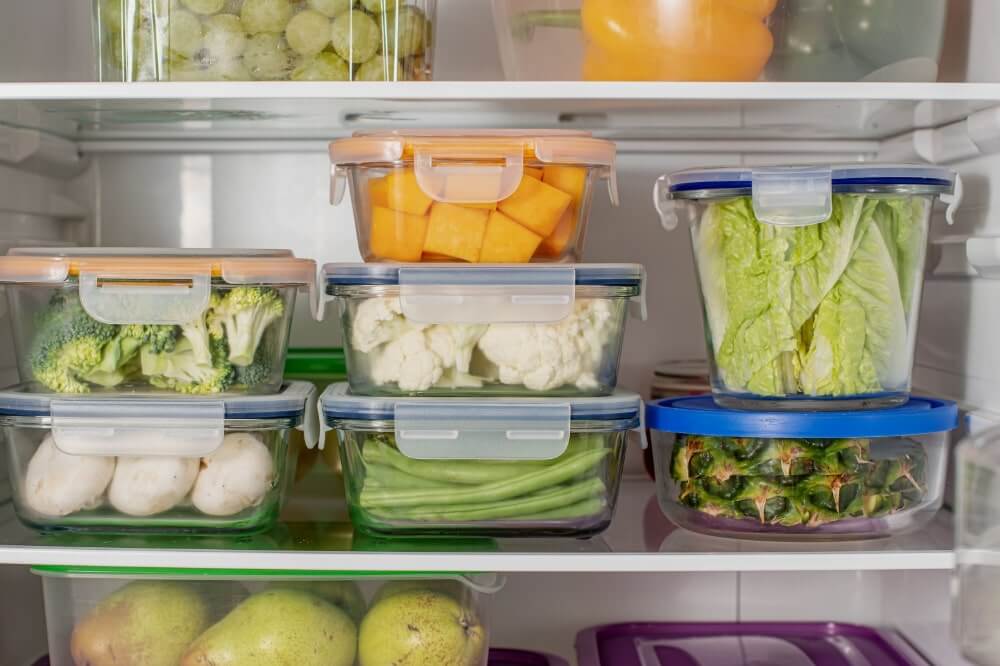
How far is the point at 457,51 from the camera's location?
4.93 ft

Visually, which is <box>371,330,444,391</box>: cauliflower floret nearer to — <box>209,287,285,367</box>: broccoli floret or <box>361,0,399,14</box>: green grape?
<box>209,287,285,367</box>: broccoli floret

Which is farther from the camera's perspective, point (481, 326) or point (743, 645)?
point (743, 645)

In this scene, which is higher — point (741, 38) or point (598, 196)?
point (741, 38)

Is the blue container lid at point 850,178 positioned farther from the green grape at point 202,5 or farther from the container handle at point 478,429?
the green grape at point 202,5

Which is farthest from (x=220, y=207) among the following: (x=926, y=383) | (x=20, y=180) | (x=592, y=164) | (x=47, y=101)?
(x=926, y=383)

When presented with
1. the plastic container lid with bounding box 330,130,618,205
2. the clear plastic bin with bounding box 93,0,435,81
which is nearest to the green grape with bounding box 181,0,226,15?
the clear plastic bin with bounding box 93,0,435,81

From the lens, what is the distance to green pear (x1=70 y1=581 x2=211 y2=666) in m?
1.10

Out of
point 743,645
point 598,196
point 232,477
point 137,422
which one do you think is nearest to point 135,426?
point 137,422

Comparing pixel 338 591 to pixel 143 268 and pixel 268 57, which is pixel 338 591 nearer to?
pixel 143 268

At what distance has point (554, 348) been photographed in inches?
43.7

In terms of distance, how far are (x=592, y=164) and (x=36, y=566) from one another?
28.3 inches

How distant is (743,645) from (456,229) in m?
0.73

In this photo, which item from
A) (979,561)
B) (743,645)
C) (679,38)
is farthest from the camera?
(743,645)

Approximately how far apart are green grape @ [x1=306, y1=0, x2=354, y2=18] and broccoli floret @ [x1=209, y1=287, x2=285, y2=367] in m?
0.30
